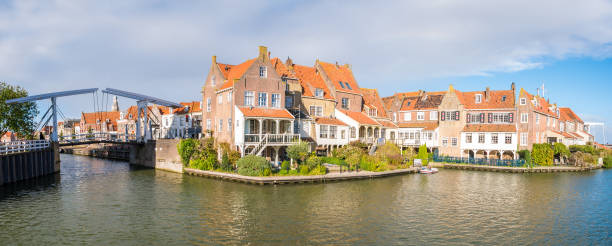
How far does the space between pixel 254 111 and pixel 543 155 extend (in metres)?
48.0

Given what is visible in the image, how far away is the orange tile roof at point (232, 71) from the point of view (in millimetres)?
48925

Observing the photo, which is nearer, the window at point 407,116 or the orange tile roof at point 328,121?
the orange tile roof at point 328,121

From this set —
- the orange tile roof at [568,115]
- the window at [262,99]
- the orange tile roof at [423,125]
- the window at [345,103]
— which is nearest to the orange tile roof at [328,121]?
the window at [345,103]

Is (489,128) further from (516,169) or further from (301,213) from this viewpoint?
(301,213)

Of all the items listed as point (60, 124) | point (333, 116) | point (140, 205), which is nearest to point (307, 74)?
point (333, 116)

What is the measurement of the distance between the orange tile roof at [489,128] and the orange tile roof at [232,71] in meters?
40.6

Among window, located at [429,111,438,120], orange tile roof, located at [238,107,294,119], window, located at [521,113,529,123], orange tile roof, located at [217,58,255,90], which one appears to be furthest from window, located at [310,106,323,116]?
window, located at [521,113,529,123]

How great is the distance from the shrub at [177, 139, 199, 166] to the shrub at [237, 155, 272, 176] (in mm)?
10285

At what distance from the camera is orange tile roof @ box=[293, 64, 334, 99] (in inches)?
2279

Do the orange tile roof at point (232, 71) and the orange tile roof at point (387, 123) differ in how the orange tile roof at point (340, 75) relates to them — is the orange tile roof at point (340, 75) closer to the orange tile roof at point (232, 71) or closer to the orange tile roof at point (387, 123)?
the orange tile roof at point (387, 123)

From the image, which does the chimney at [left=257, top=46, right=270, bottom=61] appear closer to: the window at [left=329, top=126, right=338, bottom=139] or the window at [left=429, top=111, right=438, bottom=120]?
the window at [left=329, top=126, right=338, bottom=139]

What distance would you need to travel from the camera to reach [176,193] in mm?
35562

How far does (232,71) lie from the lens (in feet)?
173

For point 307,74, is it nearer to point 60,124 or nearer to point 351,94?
point 351,94
